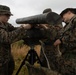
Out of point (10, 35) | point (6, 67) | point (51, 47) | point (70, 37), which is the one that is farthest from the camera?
point (51, 47)

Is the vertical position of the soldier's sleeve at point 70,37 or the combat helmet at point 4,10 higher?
the combat helmet at point 4,10

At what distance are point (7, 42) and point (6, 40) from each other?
65 millimetres

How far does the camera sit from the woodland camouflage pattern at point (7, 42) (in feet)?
20.1

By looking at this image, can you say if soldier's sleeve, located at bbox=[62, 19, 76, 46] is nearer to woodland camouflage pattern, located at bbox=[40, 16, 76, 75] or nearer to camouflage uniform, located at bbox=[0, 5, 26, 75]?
woodland camouflage pattern, located at bbox=[40, 16, 76, 75]

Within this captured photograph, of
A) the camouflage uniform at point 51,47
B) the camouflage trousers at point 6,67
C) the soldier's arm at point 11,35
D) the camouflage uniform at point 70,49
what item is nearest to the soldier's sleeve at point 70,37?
the camouflage uniform at point 70,49

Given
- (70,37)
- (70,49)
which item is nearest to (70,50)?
(70,49)

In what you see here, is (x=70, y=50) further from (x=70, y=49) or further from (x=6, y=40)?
(x=6, y=40)

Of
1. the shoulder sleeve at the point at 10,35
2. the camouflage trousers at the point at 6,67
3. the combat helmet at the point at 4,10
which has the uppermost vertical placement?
the combat helmet at the point at 4,10

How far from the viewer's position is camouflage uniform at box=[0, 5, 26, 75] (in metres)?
6.12

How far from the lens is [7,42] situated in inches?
244

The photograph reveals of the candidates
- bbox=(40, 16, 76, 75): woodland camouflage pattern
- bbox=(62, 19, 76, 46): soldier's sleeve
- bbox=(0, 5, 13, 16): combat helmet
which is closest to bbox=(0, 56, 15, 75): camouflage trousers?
bbox=(0, 5, 13, 16): combat helmet

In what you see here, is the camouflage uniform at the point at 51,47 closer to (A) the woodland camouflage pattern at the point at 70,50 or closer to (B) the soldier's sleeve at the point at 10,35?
(B) the soldier's sleeve at the point at 10,35

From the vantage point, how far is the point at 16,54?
11188 millimetres

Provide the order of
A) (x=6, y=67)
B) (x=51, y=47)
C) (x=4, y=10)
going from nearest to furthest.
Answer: (x=4, y=10) → (x=6, y=67) → (x=51, y=47)
